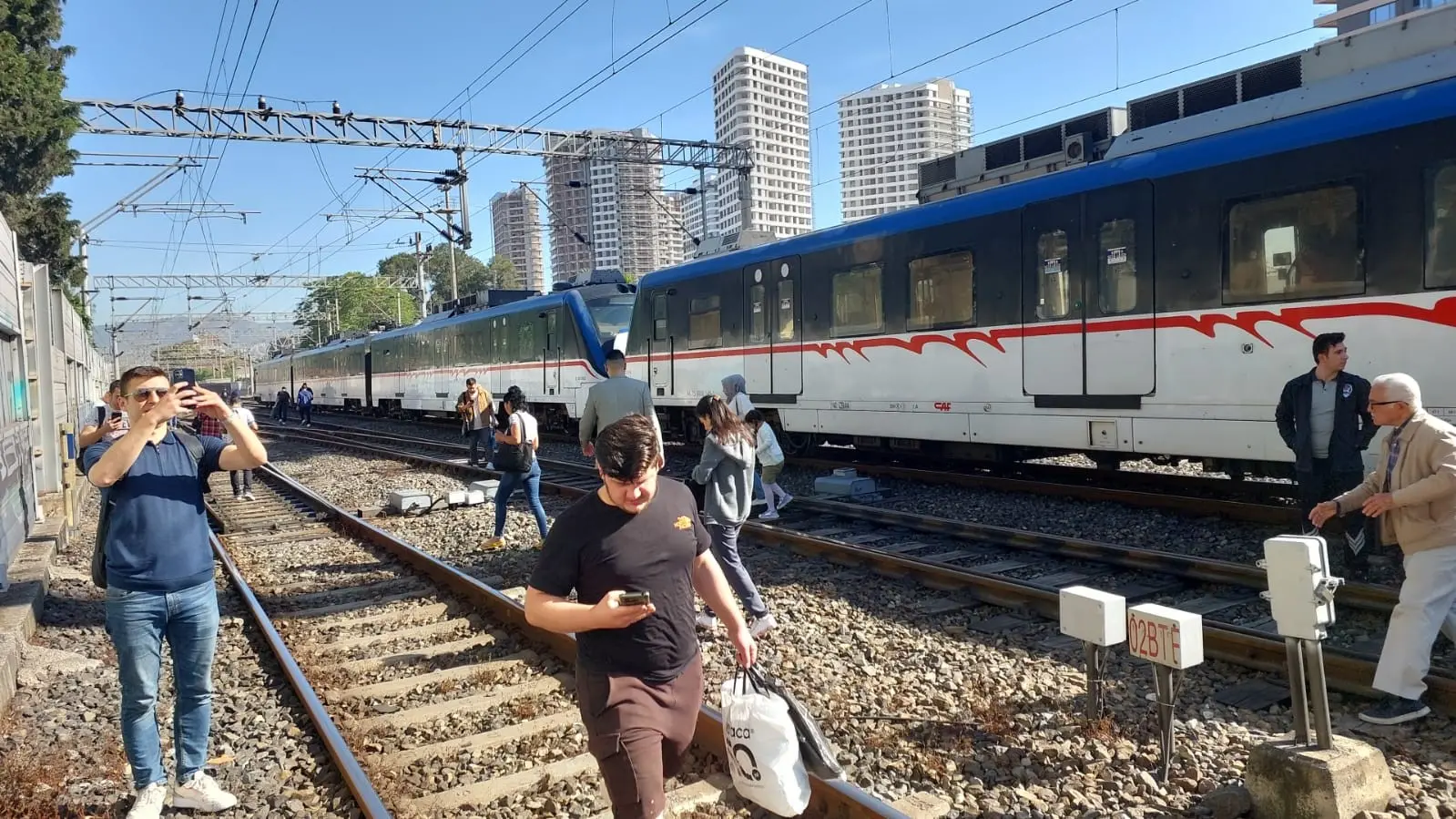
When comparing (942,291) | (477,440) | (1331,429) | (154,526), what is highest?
(942,291)

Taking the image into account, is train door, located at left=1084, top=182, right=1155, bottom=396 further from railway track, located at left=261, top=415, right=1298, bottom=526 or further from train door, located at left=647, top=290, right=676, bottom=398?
train door, located at left=647, top=290, right=676, bottom=398

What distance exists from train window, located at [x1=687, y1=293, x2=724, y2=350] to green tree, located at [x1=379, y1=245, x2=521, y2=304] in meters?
70.2

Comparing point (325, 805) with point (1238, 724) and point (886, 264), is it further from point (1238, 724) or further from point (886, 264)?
point (886, 264)

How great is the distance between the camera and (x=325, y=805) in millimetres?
4258

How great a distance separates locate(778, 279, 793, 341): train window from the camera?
13523mm

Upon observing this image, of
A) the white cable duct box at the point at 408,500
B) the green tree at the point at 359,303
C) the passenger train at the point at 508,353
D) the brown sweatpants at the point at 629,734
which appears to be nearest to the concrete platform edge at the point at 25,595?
the white cable duct box at the point at 408,500

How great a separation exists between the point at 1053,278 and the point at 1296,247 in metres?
2.36

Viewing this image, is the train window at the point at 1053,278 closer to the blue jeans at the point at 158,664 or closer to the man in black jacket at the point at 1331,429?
the man in black jacket at the point at 1331,429

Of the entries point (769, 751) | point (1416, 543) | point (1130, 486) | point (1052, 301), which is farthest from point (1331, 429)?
point (769, 751)

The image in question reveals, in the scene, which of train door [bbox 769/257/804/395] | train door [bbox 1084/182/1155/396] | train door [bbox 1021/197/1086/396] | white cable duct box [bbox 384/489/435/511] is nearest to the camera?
train door [bbox 1084/182/1155/396]

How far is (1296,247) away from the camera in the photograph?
797 centimetres

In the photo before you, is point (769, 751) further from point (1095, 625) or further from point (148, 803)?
point (148, 803)

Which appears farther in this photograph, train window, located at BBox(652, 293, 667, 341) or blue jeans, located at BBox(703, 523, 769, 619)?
train window, located at BBox(652, 293, 667, 341)

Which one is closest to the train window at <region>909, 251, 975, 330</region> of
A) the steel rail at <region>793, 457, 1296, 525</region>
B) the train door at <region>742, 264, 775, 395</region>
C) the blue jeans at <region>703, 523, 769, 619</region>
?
the steel rail at <region>793, 457, 1296, 525</region>
